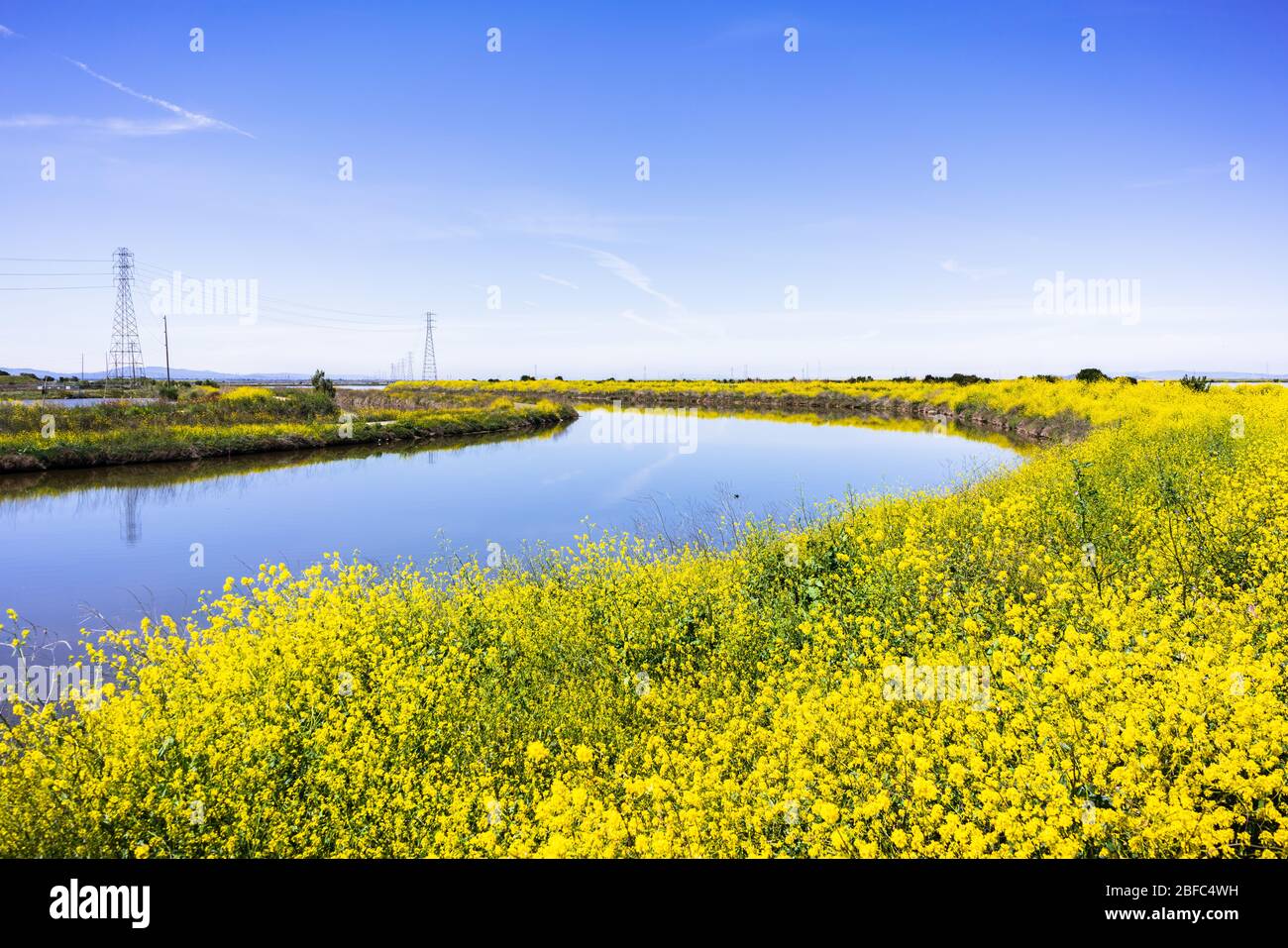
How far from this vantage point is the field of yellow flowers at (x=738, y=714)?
3.61 metres

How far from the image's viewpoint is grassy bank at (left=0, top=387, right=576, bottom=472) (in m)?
24.1

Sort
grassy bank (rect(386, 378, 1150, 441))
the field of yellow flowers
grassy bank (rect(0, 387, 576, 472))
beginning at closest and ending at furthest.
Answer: the field of yellow flowers
grassy bank (rect(0, 387, 576, 472))
grassy bank (rect(386, 378, 1150, 441))

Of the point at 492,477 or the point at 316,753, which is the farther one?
the point at 492,477

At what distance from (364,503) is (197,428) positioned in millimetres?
15409

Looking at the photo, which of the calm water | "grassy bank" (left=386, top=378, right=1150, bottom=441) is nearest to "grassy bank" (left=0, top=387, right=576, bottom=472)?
the calm water

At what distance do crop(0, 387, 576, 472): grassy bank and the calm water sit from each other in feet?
3.97

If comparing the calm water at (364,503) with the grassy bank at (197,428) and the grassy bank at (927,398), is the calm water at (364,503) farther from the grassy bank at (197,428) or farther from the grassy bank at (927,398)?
the grassy bank at (927,398)

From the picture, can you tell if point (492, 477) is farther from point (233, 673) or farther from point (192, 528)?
point (233, 673)

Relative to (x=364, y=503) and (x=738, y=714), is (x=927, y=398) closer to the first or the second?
(x=364, y=503)

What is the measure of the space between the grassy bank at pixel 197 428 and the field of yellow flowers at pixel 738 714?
20105mm

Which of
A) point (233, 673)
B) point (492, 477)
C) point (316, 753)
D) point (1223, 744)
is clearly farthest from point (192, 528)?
Result: point (1223, 744)

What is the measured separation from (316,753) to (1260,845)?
548 cm

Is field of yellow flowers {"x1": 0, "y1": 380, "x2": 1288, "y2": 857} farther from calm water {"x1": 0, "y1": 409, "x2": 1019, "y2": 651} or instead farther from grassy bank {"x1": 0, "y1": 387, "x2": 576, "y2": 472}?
grassy bank {"x1": 0, "y1": 387, "x2": 576, "y2": 472}
